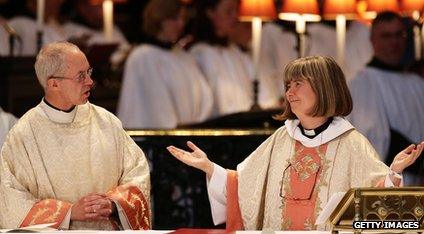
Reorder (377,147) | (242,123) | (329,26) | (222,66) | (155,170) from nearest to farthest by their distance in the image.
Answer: (155,170) < (377,147) < (242,123) < (222,66) < (329,26)

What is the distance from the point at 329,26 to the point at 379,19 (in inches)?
246

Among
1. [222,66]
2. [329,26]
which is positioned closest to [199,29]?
[222,66]

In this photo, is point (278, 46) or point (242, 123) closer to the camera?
point (242, 123)

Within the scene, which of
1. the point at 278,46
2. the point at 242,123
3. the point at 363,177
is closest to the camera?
the point at 363,177

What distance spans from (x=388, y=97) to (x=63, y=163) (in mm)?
4140

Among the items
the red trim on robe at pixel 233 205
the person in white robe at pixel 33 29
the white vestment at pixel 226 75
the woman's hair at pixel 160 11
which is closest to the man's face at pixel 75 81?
the red trim on robe at pixel 233 205

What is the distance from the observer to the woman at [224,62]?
15266 millimetres

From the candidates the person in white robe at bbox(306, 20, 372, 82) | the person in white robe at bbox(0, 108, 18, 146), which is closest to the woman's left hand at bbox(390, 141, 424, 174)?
the person in white robe at bbox(0, 108, 18, 146)

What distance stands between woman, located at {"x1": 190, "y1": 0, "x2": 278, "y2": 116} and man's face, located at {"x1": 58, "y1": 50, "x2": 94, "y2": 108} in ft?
21.2

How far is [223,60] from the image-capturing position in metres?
15.6

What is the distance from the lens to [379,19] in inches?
469

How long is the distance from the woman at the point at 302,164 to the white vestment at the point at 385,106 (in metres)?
3.39

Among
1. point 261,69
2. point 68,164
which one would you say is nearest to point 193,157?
point 68,164

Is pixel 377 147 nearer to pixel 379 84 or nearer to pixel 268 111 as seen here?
pixel 379 84
